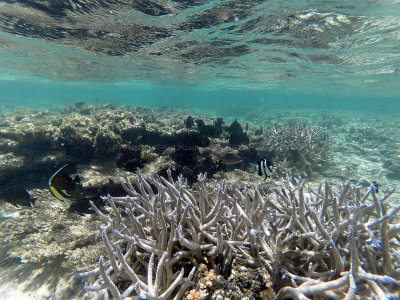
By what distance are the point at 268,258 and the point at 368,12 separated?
1351 centimetres

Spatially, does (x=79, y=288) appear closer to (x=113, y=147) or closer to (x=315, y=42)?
(x=113, y=147)

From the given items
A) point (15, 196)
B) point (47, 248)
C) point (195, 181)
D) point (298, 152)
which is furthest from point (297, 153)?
point (15, 196)

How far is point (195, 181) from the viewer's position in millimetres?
6645

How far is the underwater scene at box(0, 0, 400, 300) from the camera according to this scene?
2197 mm

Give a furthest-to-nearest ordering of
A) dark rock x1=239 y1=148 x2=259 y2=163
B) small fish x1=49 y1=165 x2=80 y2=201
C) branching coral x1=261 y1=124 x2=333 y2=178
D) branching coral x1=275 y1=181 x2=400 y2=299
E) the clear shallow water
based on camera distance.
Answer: the clear shallow water < branching coral x1=261 y1=124 x2=333 y2=178 < dark rock x1=239 y1=148 x2=259 y2=163 < small fish x1=49 y1=165 x2=80 y2=201 < branching coral x1=275 y1=181 x2=400 y2=299

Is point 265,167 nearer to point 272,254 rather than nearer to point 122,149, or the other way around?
point 272,254

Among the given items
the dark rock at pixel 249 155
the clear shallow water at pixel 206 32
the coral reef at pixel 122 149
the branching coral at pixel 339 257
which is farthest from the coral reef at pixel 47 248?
the clear shallow water at pixel 206 32

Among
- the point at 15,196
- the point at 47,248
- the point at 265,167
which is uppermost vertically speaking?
the point at 265,167

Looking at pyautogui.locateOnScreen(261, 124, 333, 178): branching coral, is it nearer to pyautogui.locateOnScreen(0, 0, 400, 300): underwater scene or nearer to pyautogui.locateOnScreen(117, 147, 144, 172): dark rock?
pyautogui.locateOnScreen(0, 0, 400, 300): underwater scene

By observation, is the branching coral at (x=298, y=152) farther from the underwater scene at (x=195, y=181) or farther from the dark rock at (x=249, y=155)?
the dark rock at (x=249, y=155)

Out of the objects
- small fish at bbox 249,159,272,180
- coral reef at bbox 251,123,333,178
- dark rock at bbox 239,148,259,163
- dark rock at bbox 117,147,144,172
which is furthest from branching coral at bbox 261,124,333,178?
dark rock at bbox 117,147,144,172

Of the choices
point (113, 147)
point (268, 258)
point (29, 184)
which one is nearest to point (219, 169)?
point (113, 147)

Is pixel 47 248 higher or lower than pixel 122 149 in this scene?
lower

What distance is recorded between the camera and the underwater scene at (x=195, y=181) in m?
2.20
